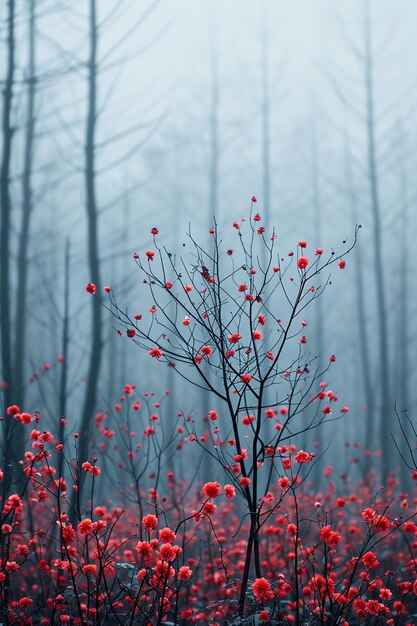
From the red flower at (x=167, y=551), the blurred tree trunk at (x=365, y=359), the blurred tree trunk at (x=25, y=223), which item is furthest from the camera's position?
the blurred tree trunk at (x=365, y=359)

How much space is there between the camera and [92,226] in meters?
6.26

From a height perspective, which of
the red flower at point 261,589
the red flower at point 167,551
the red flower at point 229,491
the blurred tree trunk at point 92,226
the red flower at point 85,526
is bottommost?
the red flower at point 261,589

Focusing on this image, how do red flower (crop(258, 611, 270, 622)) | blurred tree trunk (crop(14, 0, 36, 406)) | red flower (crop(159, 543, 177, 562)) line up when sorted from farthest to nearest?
blurred tree trunk (crop(14, 0, 36, 406))
red flower (crop(258, 611, 270, 622))
red flower (crop(159, 543, 177, 562))

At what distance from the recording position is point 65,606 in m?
3.13

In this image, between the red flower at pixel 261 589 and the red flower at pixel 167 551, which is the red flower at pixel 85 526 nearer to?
the red flower at pixel 167 551

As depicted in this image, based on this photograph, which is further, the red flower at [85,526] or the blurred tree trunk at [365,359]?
the blurred tree trunk at [365,359]

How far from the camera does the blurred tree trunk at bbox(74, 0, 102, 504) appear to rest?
18.7 feet

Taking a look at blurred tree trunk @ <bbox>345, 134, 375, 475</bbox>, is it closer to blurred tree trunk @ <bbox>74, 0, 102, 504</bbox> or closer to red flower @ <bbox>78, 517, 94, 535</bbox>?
blurred tree trunk @ <bbox>74, 0, 102, 504</bbox>

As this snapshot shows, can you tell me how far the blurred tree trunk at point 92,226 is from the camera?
5.70 metres

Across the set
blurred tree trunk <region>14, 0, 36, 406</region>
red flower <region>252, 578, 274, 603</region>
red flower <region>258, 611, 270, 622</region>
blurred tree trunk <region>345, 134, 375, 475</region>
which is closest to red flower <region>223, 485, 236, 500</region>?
red flower <region>252, 578, 274, 603</region>

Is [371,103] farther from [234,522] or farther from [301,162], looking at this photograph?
[234,522]

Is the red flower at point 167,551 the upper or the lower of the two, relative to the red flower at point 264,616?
upper

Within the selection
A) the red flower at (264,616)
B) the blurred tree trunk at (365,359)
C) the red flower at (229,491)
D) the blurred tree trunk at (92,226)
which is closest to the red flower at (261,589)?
the red flower at (264,616)

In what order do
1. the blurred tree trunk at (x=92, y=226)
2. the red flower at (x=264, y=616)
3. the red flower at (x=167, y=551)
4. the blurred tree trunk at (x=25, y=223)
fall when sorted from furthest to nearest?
1. the blurred tree trunk at (x=25, y=223)
2. the blurred tree trunk at (x=92, y=226)
3. the red flower at (x=264, y=616)
4. the red flower at (x=167, y=551)
